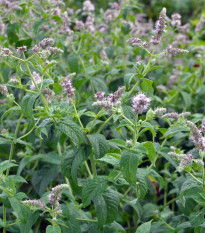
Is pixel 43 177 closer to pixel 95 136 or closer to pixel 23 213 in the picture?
pixel 23 213

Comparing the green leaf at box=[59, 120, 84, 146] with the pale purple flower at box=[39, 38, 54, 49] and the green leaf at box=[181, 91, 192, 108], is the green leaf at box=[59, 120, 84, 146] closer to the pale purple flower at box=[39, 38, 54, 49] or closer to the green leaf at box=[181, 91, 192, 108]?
the pale purple flower at box=[39, 38, 54, 49]

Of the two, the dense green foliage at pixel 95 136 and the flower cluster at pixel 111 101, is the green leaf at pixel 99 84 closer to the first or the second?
the dense green foliage at pixel 95 136

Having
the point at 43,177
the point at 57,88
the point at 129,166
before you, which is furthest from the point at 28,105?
the point at 43,177

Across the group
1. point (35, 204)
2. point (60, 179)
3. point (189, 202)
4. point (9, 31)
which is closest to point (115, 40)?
point (9, 31)

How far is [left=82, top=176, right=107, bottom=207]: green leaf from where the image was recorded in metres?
1.78

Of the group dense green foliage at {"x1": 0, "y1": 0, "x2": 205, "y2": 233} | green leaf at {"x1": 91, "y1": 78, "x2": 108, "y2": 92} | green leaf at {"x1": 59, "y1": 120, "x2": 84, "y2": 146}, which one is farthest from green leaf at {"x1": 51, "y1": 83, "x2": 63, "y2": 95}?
green leaf at {"x1": 91, "y1": 78, "x2": 108, "y2": 92}

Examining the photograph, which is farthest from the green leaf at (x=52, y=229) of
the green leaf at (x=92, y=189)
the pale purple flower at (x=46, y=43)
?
the pale purple flower at (x=46, y=43)

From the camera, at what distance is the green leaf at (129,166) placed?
5.28 feet

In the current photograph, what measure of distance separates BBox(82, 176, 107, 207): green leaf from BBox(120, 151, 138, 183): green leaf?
22 cm

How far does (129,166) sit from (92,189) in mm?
274

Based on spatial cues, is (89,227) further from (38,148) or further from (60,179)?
(38,148)

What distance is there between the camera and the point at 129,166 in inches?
63.7

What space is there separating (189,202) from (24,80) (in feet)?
4.24

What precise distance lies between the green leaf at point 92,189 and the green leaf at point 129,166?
218mm
